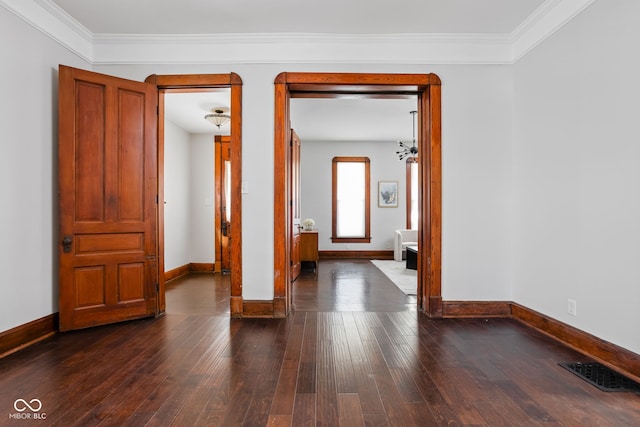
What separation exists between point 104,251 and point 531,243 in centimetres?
410

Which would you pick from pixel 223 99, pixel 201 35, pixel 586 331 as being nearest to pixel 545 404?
pixel 586 331

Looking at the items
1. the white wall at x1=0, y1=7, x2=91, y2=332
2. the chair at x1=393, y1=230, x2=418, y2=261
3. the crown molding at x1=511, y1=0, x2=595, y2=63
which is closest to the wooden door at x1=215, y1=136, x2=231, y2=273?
the white wall at x1=0, y1=7, x2=91, y2=332

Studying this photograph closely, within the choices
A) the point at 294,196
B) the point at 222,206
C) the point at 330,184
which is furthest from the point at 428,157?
the point at 330,184

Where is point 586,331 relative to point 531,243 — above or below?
below

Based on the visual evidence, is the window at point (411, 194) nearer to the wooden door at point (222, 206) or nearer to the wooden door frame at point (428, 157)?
the wooden door at point (222, 206)

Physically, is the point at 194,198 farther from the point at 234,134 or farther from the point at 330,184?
the point at 234,134

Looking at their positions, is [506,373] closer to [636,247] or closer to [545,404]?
[545,404]

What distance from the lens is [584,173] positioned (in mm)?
2824

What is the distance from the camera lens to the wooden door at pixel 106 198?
324 centimetres

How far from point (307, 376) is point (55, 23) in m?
3.76

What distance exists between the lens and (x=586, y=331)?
2.79 meters

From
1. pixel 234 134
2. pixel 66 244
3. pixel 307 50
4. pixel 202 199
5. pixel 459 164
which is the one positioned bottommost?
pixel 66 244

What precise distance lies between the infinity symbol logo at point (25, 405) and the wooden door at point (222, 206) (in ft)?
15.6

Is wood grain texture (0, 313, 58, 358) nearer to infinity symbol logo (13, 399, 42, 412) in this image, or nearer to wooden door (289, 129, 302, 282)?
infinity symbol logo (13, 399, 42, 412)
